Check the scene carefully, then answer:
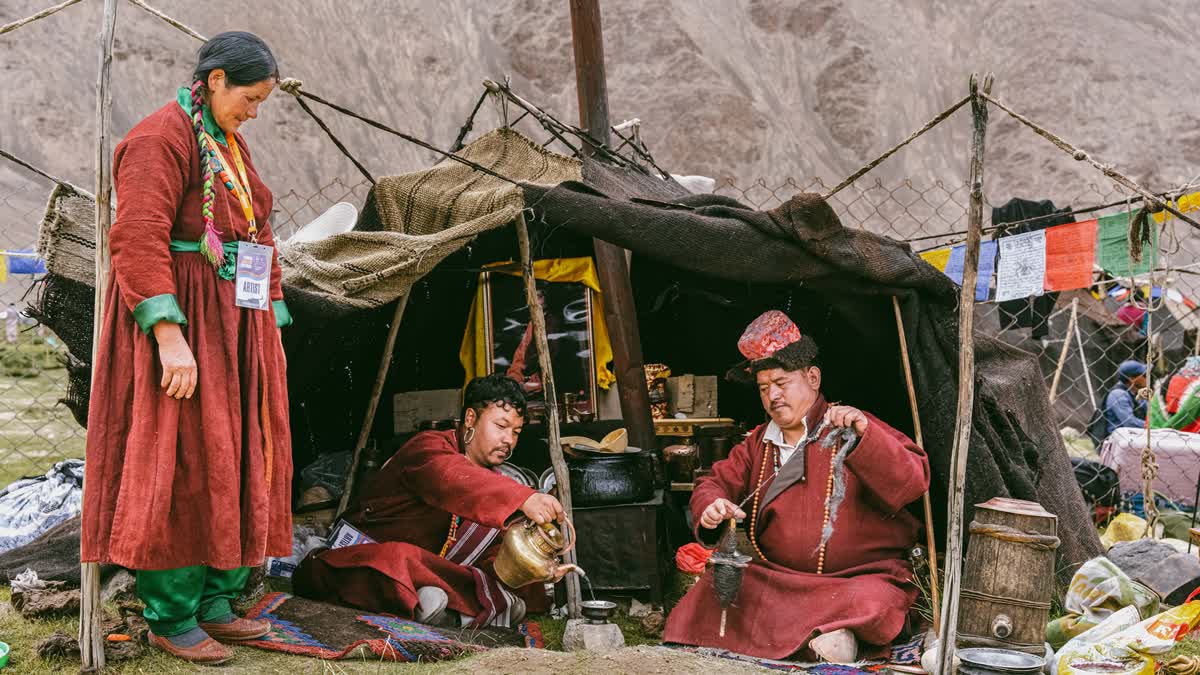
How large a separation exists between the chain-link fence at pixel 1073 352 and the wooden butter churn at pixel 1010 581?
2.06 meters

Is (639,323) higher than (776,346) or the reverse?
higher

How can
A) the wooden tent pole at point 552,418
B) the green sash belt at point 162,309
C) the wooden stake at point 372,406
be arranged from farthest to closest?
1. the wooden stake at point 372,406
2. the wooden tent pole at point 552,418
3. the green sash belt at point 162,309

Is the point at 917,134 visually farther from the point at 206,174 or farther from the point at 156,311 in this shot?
the point at 156,311

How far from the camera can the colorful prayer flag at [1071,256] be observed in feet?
19.2

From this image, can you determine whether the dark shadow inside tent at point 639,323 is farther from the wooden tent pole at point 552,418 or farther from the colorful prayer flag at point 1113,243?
the colorful prayer flag at point 1113,243

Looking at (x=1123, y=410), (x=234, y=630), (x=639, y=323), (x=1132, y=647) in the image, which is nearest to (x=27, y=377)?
(x=639, y=323)

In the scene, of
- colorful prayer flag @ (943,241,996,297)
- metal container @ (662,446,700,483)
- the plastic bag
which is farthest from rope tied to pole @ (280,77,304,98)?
colorful prayer flag @ (943,241,996,297)

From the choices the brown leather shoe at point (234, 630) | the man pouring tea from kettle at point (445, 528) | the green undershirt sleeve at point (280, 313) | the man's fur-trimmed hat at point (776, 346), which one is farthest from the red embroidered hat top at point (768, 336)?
the brown leather shoe at point (234, 630)

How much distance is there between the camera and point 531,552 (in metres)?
3.86

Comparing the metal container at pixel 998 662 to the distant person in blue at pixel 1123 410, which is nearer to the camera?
the metal container at pixel 998 662

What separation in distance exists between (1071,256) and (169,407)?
4905 mm

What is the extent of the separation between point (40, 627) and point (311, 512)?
66.3 inches

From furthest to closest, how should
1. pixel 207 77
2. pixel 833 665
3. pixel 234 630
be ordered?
pixel 833 665, pixel 234 630, pixel 207 77

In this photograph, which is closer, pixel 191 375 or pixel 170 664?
pixel 191 375
